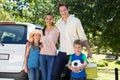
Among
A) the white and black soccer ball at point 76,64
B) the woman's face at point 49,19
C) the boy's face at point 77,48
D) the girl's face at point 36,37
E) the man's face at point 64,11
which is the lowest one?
the white and black soccer ball at point 76,64

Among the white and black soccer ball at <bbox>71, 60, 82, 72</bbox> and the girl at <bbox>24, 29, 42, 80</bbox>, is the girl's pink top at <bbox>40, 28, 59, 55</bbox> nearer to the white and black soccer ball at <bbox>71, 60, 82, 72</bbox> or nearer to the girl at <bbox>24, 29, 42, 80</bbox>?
the girl at <bbox>24, 29, 42, 80</bbox>

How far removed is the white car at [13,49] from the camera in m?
6.52

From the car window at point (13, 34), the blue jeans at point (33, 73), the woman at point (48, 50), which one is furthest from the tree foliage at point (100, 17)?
the blue jeans at point (33, 73)

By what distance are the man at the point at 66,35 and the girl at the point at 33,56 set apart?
39cm

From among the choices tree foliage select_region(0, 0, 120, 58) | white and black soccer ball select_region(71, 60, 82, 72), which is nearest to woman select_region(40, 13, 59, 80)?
white and black soccer ball select_region(71, 60, 82, 72)

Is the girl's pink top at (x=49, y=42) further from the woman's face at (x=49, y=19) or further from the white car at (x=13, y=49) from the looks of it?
the white car at (x=13, y=49)

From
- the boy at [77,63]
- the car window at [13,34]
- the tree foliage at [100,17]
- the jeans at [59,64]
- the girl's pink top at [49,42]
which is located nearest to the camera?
the boy at [77,63]

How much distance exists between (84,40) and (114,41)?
77.3ft

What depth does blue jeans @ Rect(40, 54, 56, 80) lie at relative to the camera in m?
6.58

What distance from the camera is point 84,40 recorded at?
640 cm

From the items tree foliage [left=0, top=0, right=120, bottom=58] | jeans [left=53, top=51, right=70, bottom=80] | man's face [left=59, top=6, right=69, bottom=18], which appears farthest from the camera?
tree foliage [left=0, top=0, right=120, bottom=58]

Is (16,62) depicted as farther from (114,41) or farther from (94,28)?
(94,28)

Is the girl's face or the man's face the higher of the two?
the man's face

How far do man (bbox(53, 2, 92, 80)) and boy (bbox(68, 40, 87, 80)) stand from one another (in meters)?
0.17
